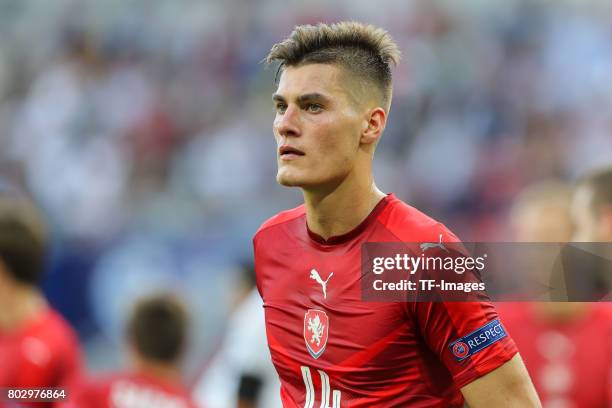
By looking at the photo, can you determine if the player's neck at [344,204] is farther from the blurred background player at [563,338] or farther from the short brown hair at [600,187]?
the blurred background player at [563,338]

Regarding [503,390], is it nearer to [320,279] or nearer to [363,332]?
[363,332]

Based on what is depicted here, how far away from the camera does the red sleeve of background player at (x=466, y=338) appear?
315 centimetres

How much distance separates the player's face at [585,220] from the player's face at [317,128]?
6.36 feet

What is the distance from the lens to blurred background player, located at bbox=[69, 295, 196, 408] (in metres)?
4.93

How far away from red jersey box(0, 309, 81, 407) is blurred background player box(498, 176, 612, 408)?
2.26 m

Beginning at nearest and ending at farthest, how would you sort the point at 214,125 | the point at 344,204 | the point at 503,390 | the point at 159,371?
the point at 503,390 < the point at 344,204 < the point at 159,371 < the point at 214,125

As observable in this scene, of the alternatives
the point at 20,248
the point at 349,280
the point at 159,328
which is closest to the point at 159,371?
the point at 159,328

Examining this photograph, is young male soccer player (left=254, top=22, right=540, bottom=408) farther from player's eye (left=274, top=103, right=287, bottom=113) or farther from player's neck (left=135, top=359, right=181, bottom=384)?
player's neck (left=135, top=359, right=181, bottom=384)

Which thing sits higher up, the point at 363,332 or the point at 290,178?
the point at 290,178

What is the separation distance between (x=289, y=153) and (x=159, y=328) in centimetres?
220

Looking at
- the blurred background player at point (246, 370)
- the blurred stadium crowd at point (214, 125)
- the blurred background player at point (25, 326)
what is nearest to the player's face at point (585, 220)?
the blurred background player at point (246, 370)

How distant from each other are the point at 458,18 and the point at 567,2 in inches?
48.5

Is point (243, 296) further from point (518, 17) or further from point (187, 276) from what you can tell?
point (518, 17)

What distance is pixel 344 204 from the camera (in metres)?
3.57
